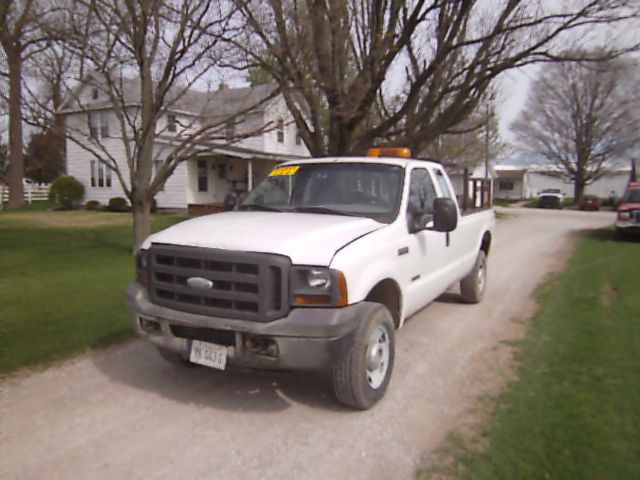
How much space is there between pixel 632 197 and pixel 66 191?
2645 centimetres

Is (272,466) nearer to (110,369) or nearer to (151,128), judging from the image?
(110,369)

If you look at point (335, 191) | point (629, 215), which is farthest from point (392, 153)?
point (629, 215)

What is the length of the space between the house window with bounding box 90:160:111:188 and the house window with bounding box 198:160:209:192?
562 centimetres

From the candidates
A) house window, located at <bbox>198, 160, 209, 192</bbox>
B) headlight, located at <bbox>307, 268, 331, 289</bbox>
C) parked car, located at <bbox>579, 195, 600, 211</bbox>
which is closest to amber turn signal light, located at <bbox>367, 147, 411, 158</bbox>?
headlight, located at <bbox>307, 268, 331, 289</bbox>

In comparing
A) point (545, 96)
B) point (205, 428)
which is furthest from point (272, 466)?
point (545, 96)

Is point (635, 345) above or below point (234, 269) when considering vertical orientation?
below

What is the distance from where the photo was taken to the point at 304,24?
10711 millimetres

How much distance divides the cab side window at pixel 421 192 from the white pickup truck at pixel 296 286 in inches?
4.1

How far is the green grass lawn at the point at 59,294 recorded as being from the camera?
18.0ft

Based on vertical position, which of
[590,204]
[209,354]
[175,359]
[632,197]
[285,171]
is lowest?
[175,359]

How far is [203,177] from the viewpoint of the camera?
27.3 metres

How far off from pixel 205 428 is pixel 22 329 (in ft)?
11.1

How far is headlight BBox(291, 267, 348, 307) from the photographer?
368cm

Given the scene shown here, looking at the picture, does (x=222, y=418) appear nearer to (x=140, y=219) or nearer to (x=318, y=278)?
(x=318, y=278)
